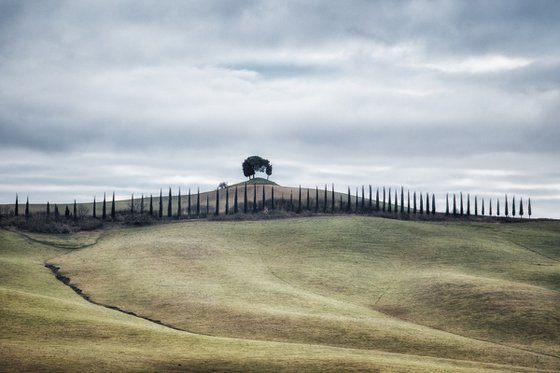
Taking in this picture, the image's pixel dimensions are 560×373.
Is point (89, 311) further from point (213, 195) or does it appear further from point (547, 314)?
point (213, 195)

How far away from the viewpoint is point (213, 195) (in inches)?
7215

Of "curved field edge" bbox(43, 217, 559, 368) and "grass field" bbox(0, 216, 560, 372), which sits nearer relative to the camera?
"grass field" bbox(0, 216, 560, 372)

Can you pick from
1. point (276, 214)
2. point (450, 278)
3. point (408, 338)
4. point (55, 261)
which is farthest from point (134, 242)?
point (408, 338)

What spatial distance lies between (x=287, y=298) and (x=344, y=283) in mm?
12599

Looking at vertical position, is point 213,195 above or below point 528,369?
above

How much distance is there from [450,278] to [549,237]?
45169mm

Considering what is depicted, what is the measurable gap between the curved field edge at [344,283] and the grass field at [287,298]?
0.75 ft

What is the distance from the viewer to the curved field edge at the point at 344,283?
54188mm

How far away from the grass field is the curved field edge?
23 centimetres

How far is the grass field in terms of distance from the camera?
42.9 meters

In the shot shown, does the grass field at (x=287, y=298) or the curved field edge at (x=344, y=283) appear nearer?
the grass field at (x=287, y=298)

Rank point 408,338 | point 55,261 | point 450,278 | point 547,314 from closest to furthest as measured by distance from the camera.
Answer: point 408,338 < point 547,314 < point 450,278 < point 55,261

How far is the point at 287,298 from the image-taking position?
224ft

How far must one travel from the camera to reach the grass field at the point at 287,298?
42.9 m
